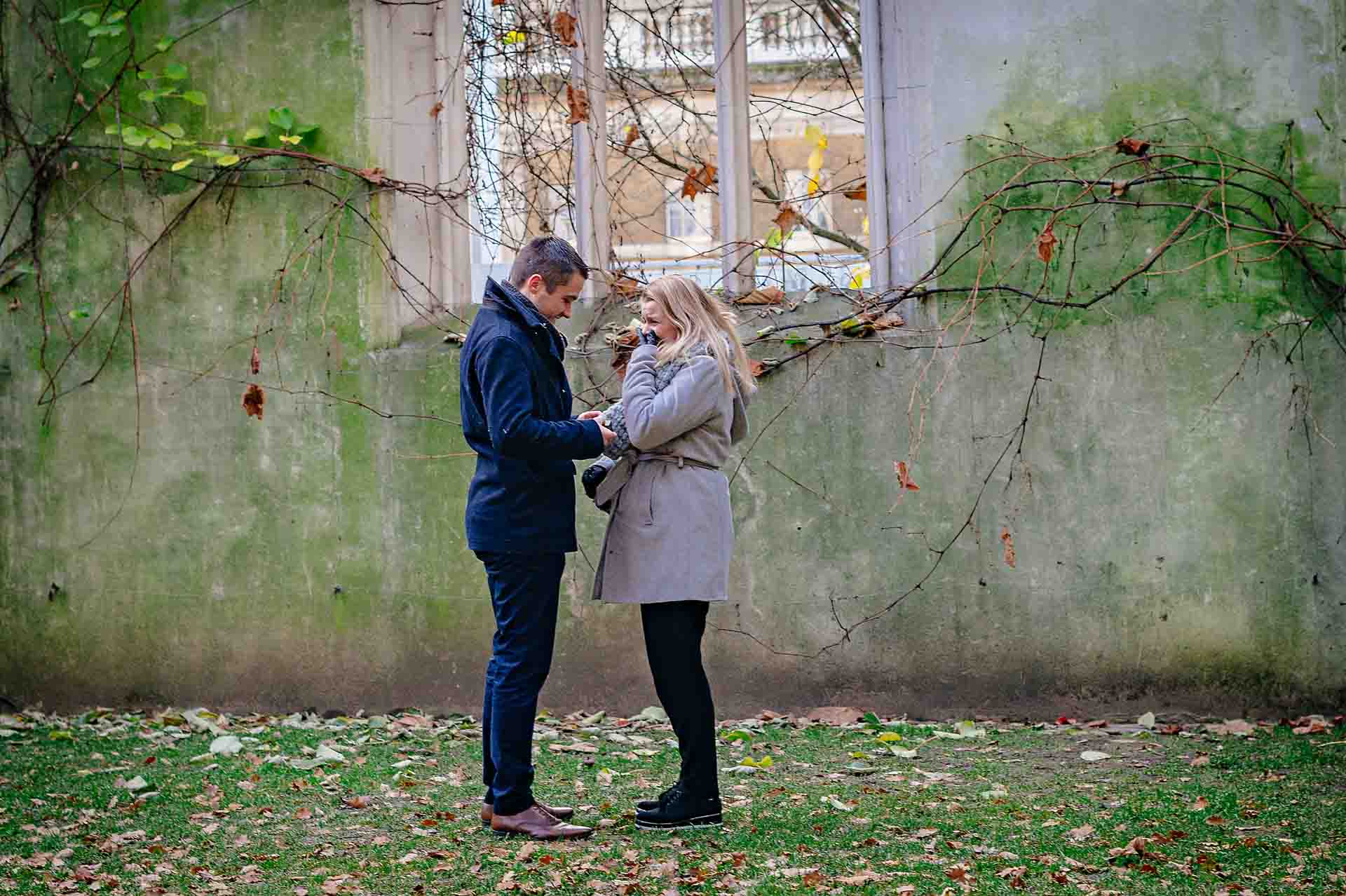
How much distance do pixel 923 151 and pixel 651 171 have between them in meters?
1.50

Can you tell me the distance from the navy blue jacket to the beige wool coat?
15 cm

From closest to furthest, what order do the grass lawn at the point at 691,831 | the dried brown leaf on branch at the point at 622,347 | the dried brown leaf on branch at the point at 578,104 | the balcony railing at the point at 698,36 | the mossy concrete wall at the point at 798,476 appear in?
the grass lawn at the point at 691,831 < the mossy concrete wall at the point at 798,476 < the dried brown leaf on branch at the point at 622,347 < the dried brown leaf on branch at the point at 578,104 < the balcony railing at the point at 698,36

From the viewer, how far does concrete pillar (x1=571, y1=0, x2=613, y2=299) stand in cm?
598

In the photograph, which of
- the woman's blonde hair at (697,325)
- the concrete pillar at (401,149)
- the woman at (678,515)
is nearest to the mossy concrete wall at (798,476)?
the concrete pillar at (401,149)

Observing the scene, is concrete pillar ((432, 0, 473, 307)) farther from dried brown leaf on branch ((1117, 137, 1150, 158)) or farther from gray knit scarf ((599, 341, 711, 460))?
dried brown leaf on branch ((1117, 137, 1150, 158))

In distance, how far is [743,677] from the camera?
228 inches

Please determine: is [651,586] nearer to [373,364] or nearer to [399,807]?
[399,807]

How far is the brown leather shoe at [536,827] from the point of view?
3.93m

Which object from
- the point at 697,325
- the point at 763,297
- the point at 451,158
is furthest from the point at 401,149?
the point at 697,325

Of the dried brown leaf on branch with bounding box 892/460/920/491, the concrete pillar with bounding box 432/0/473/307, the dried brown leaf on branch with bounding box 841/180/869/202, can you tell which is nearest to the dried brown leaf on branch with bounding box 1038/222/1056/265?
the dried brown leaf on branch with bounding box 841/180/869/202

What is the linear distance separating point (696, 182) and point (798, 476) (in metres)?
1.53

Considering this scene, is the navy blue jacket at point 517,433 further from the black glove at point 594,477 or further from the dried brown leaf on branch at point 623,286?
the dried brown leaf on branch at point 623,286

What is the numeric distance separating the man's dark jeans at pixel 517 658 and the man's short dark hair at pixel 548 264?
2.77 ft

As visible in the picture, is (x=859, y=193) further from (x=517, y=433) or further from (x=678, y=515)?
(x=517, y=433)
